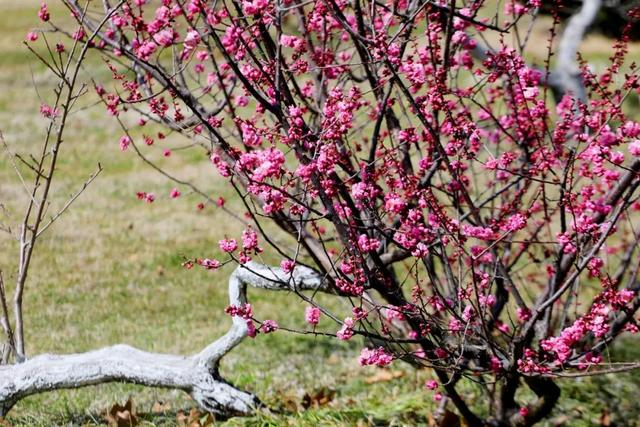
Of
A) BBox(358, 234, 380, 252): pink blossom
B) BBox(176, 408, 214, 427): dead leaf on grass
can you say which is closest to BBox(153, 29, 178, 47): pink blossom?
BBox(358, 234, 380, 252): pink blossom

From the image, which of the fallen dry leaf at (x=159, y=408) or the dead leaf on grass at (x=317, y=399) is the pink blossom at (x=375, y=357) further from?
the fallen dry leaf at (x=159, y=408)

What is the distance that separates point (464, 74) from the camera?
67.6ft

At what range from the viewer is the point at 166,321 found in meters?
6.95

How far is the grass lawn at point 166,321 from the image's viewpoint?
193 inches

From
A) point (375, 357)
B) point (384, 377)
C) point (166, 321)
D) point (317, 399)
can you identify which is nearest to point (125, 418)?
point (317, 399)

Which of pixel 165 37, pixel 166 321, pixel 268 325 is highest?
pixel 165 37

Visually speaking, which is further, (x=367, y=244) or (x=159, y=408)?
(x=159, y=408)

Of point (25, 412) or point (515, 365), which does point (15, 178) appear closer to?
point (25, 412)

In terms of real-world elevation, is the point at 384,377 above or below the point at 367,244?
below

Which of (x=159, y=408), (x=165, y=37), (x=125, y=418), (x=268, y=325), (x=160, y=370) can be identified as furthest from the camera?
(x=159, y=408)

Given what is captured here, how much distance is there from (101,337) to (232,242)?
365 centimetres

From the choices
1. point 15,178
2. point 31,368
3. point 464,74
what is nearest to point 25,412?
point 31,368

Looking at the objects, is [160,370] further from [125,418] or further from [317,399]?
[317,399]

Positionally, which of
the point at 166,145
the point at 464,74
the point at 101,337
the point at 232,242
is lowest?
the point at 232,242
